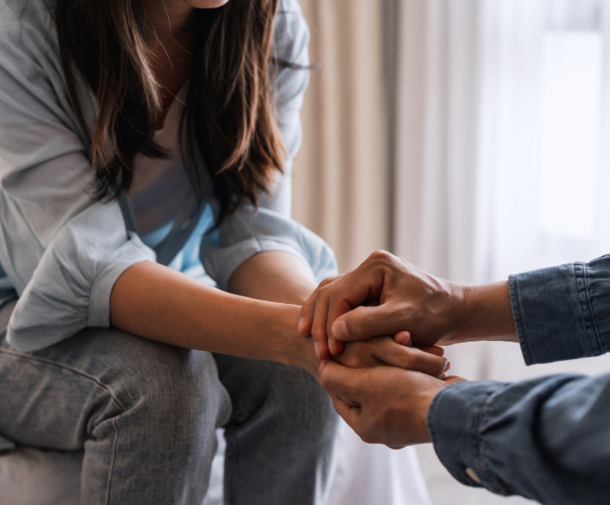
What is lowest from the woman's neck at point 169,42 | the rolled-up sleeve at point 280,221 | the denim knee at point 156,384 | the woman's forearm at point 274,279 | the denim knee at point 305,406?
the denim knee at point 305,406

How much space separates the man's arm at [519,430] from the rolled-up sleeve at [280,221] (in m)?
0.44

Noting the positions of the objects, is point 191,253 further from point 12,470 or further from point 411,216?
point 411,216

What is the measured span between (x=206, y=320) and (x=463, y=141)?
44.6 inches

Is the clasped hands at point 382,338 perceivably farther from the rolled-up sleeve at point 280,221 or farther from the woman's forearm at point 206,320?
the rolled-up sleeve at point 280,221

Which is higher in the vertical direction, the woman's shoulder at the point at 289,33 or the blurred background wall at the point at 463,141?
the woman's shoulder at the point at 289,33

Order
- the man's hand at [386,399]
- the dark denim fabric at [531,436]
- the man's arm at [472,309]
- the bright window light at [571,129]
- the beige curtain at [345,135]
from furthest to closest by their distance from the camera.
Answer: the beige curtain at [345,135] < the bright window light at [571,129] < the man's arm at [472,309] < the man's hand at [386,399] < the dark denim fabric at [531,436]

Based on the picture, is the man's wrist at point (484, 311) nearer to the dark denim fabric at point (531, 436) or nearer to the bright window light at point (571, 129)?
the dark denim fabric at point (531, 436)

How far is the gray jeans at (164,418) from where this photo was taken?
2.43 feet

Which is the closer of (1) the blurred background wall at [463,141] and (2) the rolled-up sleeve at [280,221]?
(2) the rolled-up sleeve at [280,221]

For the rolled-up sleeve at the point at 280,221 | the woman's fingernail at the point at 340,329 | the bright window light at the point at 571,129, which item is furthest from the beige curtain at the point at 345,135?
the woman's fingernail at the point at 340,329

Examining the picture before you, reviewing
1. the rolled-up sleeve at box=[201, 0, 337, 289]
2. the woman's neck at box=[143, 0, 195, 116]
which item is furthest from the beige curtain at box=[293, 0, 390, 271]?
the woman's neck at box=[143, 0, 195, 116]

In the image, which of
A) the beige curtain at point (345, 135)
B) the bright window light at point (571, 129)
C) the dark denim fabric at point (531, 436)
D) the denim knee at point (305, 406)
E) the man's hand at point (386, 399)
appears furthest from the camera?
the beige curtain at point (345, 135)

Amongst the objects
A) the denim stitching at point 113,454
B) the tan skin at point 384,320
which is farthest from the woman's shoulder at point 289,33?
the denim stitching at point 113,454

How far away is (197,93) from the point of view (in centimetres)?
97
